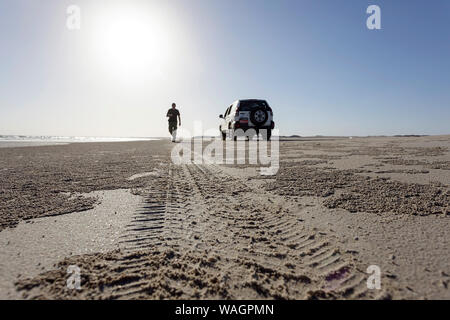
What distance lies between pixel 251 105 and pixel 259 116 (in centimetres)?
68

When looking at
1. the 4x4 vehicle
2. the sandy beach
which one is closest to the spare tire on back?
the 4x4 vehicle

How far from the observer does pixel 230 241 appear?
5.32 feet

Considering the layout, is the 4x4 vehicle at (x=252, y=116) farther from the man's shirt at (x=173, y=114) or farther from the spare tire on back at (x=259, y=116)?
the man's shirt at (x=173, y=114)

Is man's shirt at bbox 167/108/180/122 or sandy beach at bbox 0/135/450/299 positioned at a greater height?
man's shirt at bbox 167/108/180/122

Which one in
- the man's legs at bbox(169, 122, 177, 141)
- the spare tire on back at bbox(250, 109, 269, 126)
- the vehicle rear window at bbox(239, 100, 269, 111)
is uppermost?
the vehicle rear window at bbox(239, 100, 269, 111)

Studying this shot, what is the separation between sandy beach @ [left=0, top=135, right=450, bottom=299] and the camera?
1147mm

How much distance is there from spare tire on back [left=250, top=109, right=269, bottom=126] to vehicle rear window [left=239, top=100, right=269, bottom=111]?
0.21 metres

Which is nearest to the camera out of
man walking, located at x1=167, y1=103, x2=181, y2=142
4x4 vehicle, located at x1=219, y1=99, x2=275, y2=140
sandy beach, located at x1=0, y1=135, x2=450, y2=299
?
sandy beach, located at x1=0, y1=135, x2=450, y2=299

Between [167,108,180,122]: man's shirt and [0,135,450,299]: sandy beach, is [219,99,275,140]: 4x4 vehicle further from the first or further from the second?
[0,135,450,299]: sandy beach

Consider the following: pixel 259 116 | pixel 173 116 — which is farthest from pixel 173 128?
pixel 259 116

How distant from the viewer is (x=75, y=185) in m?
3.40

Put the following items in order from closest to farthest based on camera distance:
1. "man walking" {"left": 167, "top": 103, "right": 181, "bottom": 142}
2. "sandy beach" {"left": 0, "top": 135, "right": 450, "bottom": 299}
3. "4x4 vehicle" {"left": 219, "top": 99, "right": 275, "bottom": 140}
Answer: "sandy beach" {"left": 0, "top": 135, "right": 450, "bottom": 299}, "4x4 vehicle" {"left": 219, "top": 99, "right": 275, "bottom": 140}, "man walking" {"left": 167, "top": 103, "right": 181, "bottom": 142}

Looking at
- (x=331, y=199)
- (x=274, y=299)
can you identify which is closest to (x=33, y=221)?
(x=274, y=299)

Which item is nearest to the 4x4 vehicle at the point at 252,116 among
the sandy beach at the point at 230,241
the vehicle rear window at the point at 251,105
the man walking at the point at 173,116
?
the vehicle rear window at the point at 251,105
